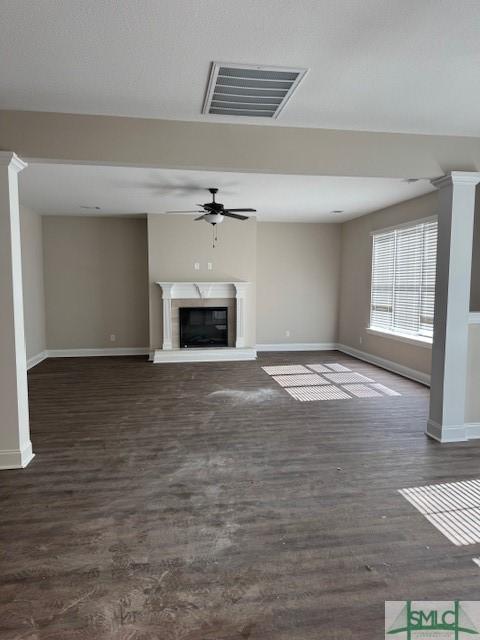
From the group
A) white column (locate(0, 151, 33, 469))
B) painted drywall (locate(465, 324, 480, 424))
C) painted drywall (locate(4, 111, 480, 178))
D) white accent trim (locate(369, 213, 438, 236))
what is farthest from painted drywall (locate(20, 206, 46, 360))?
painted drywall (locate(465, 324, 480, 424))

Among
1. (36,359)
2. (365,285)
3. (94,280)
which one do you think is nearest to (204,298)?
(94,280)

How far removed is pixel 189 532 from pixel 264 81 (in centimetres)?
275

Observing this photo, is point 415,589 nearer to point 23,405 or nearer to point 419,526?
point 419,526

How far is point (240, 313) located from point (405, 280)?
2.90 m

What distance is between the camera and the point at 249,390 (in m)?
5.21

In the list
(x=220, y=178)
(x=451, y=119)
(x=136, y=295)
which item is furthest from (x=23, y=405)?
(x=136, y=295)

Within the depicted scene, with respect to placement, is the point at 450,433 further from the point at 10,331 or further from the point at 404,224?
the point at 10,331

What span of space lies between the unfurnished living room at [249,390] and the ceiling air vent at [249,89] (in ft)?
0.06

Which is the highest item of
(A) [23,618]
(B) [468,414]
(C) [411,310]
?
(C) [411,310]

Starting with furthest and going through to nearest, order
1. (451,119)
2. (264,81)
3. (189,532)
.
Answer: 1. (451,119)
2. (264,81)
3. (189,532)

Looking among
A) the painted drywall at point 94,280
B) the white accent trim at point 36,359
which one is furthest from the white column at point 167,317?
the white accent trim at point 36,359

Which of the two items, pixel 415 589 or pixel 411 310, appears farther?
pixel 411 310

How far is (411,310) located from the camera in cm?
595

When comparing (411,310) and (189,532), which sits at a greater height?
(411,310)
